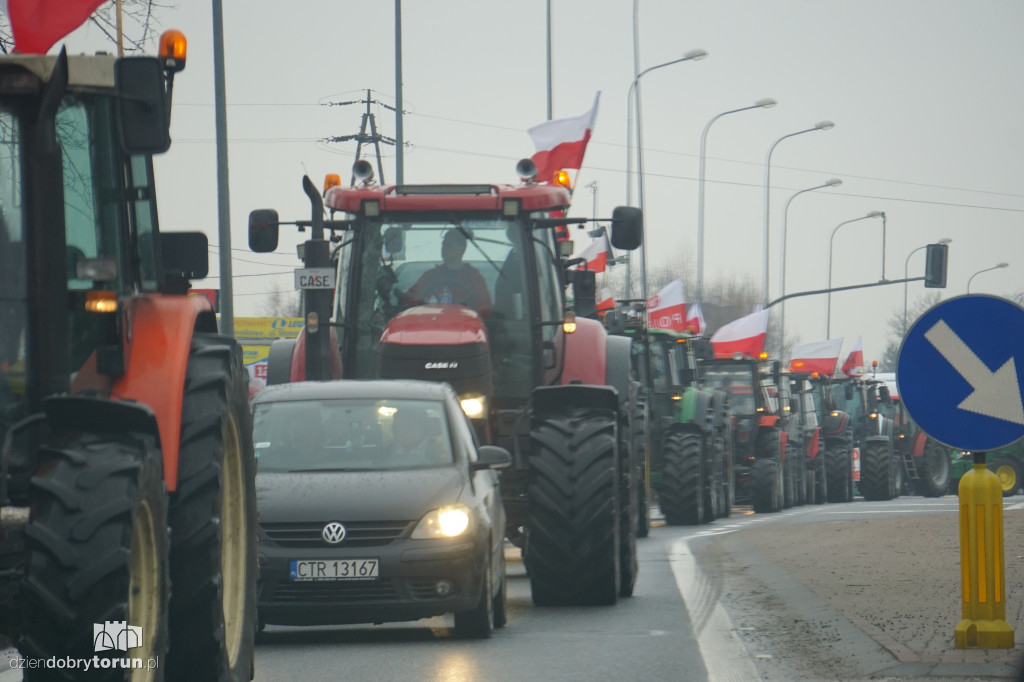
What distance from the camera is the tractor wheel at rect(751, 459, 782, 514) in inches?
1221

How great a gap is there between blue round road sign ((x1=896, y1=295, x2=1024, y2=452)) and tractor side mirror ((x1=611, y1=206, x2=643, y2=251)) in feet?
14.2

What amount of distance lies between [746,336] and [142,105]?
31.7 m

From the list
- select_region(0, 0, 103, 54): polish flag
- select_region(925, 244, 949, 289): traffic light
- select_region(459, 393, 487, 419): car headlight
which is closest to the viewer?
select_region(0, 0, 103, 54): polish flag

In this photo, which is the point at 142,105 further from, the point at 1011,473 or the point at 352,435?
the point at 1011,473

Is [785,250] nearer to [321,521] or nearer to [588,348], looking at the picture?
[588,348]

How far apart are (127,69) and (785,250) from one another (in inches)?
2112

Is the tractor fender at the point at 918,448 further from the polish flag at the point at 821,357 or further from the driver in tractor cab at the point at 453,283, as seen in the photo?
the driver in tractor cab at the point at 453,283

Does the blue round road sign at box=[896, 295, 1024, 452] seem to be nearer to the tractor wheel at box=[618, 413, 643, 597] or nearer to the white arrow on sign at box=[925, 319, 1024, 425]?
the white arrow on sign at box=[925, 319, 1024, 425]

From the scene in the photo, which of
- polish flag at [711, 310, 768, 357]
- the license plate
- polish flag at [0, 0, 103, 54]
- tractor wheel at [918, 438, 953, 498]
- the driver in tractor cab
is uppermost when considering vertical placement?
polish flag at [0, 0, 103, 54]

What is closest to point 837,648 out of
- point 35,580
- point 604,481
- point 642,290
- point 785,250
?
point 604,481

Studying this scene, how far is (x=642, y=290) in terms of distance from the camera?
43812 millimetres

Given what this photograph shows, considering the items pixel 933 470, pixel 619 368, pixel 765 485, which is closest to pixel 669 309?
pixel 765 485

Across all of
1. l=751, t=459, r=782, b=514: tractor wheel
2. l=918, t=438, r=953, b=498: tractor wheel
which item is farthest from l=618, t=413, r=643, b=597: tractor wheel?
l=918, t=438, r=953, b=498: tractor wheel

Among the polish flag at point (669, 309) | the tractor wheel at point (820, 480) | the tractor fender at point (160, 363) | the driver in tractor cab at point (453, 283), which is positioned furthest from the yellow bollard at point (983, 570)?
the tractor wheel at point (820, 480)
